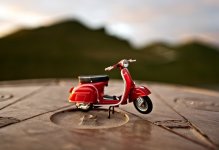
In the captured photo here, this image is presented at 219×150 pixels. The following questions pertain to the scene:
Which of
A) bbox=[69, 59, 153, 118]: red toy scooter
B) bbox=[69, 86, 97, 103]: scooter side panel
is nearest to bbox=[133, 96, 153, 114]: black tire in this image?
bbox=[69, 59, 153, 118]: red toy scooter

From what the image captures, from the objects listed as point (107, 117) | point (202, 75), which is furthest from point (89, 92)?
point (202, 75)

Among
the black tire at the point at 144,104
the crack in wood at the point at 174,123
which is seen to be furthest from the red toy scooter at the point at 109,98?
the crack in wood at the point at 174,123

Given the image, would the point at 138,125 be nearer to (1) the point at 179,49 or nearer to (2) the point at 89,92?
(2) the point at 89,92

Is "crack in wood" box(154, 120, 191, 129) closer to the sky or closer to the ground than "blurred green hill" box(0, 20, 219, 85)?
closer to the ground

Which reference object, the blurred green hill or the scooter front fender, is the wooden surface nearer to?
the scooter front fender

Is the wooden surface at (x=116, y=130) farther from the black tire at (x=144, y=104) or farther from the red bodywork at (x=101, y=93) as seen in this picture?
the red bodywork at (x=101, y=93)

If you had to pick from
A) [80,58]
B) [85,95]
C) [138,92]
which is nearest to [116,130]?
[138,92]
